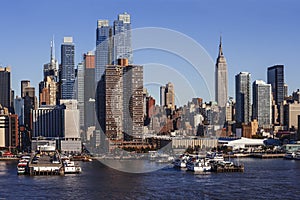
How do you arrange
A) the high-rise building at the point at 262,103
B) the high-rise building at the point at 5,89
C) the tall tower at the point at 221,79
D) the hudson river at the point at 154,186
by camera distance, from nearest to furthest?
1. the hudson river at the point at 154,186
2. the tall tower at the point at 221,79
3. the high-rise building at the point at 5,89
4. the high-rise building at the point at 262,103

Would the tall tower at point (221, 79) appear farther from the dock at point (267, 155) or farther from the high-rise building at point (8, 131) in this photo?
the high-rise building at point (8, 131)

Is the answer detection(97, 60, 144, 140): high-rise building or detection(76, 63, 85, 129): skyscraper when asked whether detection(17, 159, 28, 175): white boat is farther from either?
detection(76, 63, 85, 129): skyscraper

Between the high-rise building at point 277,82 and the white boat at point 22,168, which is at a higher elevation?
the high-rise building at point 277,82

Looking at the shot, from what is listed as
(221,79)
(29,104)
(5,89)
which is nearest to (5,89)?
(5,89)

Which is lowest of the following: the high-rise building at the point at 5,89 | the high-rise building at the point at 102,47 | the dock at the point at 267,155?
the dock at the point at 267,155

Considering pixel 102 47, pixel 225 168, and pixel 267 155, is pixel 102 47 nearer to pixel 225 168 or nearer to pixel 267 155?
pixel 267 155

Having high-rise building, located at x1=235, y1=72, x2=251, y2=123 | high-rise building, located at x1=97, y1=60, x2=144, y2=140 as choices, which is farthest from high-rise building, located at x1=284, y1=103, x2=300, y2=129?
high-rise building, located at x1=97, y1=60, x2=144, y2=140

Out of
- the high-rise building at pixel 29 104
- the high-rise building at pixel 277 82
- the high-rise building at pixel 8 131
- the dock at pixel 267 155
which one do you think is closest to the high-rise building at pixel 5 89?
the high-rise building at pixel 29 104
